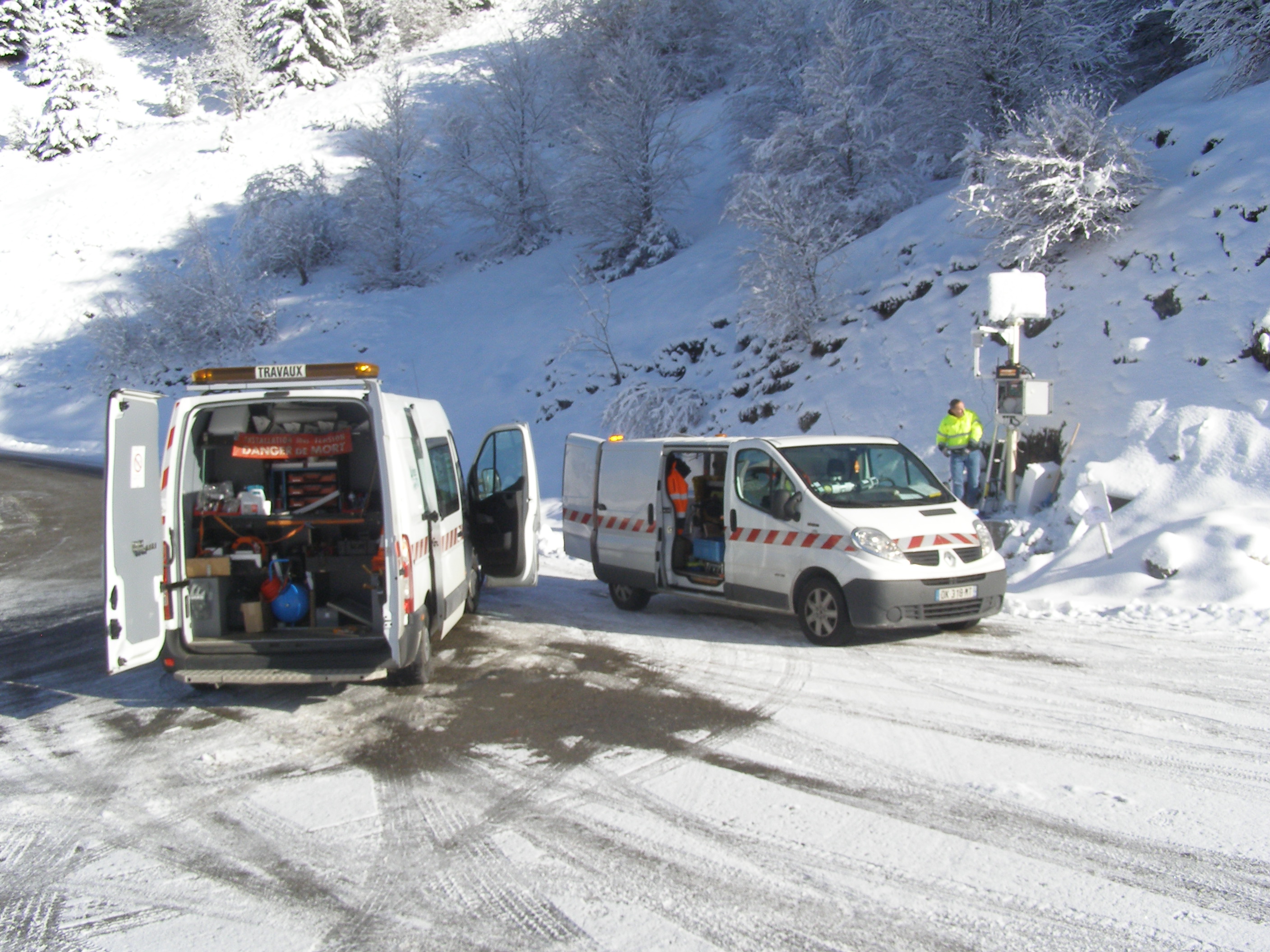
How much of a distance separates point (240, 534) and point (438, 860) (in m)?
3.87

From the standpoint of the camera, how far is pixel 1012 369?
10859mm

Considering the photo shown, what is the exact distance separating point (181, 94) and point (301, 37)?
7920 millimetres

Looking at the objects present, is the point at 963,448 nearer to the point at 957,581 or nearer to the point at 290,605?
the point at 957,581

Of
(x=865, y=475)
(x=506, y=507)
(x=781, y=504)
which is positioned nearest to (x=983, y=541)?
(x=865, y=475)

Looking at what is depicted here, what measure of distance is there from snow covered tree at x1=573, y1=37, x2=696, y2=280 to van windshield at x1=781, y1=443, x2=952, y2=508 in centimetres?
2026

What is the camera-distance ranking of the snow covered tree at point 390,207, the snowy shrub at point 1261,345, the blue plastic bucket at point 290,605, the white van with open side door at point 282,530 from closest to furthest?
the white van with open side door at point 282,530 < the blue plastic bucket at point 290,605 < the snowy shrub at point 1261,345 < the snow covered tree at point 390,207

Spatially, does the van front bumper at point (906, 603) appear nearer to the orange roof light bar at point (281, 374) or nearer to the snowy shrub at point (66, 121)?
the orange roof light bar at point (281, 374)

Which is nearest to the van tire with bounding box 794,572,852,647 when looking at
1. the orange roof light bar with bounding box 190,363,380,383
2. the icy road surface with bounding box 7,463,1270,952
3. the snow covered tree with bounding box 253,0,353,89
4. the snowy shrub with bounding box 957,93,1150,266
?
the icy road surface with bounding box 7,463,1270,952

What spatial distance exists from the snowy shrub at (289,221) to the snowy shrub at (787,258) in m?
21.1

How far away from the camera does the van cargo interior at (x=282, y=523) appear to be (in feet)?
21.4

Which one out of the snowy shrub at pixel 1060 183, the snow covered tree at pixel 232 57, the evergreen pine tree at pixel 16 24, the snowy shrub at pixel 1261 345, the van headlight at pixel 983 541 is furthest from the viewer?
the evergreen pine tree at pixel 16 24

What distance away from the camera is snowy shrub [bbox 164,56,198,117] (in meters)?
51.2

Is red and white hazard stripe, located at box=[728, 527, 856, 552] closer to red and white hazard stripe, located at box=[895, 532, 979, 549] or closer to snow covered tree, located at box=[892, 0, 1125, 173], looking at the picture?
red and white hazard stripe, located at box=[895, 532, 979, 549]

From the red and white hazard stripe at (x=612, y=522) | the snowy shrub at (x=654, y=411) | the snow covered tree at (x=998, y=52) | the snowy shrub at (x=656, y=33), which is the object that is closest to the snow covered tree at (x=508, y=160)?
the snowy shrub at (x=656, y=33)
